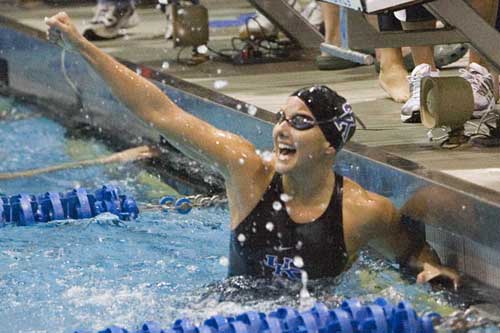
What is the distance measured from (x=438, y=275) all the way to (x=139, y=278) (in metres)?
1.12

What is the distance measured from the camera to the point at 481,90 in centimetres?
513

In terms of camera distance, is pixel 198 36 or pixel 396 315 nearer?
pixel 396 315

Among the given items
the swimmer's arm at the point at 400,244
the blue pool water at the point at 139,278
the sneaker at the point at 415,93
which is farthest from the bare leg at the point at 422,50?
the swimmer's arm at the point at 400,244

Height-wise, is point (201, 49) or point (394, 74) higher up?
point (394, 74)

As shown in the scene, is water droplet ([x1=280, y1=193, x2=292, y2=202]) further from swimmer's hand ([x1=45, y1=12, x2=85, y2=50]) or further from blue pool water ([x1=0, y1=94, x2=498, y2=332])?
swimmer's hand ([x1=45, y1=12, x2=85, y2=50])

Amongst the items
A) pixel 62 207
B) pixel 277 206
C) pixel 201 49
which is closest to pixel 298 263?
pixel 277 206

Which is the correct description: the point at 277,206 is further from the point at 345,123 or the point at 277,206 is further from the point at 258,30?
the point at 258,30

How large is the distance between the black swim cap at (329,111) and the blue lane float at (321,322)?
60cm

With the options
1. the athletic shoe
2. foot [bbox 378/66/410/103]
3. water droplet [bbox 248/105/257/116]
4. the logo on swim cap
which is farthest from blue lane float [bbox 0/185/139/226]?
the athletic shoe

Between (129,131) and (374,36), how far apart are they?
2.56 meters

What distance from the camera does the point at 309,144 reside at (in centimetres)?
378

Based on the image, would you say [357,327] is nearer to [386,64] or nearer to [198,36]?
[386,64]

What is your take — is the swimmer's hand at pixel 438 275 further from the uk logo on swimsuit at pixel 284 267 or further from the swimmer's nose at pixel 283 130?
the swimmer's nose at pixel 283 130

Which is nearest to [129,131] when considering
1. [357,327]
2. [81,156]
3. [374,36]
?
[81,156]
